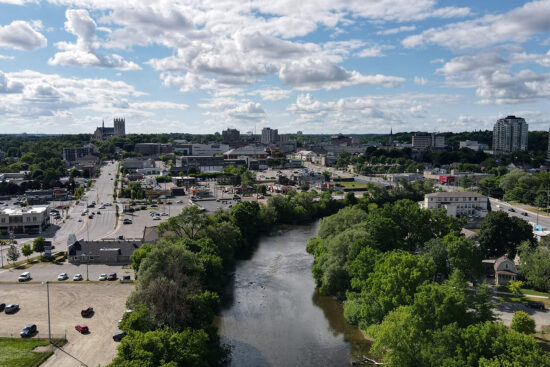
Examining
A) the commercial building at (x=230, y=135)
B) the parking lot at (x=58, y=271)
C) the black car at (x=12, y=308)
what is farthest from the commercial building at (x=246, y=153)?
the black car at (x=12, y=308)

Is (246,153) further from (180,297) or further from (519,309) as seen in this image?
(180,297)

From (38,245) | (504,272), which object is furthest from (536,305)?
(38,245)

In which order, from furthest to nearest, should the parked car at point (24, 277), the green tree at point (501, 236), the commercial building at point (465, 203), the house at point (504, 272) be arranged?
the commercial building at point (465, 203) < the green tree at point (501, 236) < the parked car at point (24, 277) < the house at point (504, 272)

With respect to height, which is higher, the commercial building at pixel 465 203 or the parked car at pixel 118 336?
the commercial building at pixel 465 203

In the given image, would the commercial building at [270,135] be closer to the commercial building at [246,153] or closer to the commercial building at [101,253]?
the commercial building at [246,153]

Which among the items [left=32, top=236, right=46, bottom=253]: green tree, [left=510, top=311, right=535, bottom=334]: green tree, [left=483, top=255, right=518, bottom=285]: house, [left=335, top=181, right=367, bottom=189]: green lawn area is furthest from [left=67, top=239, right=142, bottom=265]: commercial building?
[left=335, top=181, right=367, bottom=189]: green lawn area

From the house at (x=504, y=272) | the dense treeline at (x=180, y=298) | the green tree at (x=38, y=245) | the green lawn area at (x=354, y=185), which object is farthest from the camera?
the green lawn area at (x=354, y=185)

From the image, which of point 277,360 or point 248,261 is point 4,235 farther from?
point 277,360
